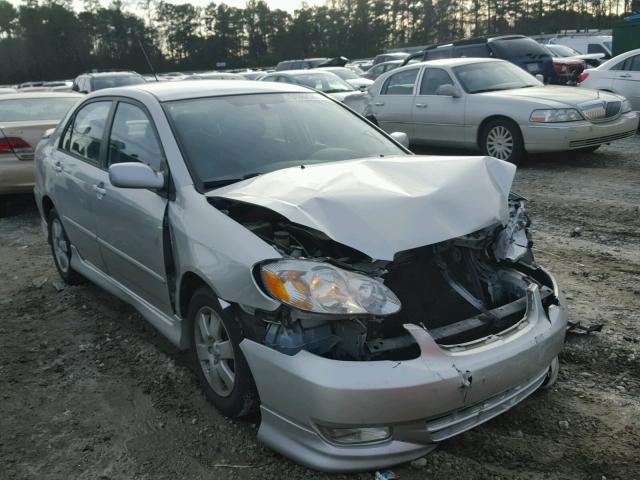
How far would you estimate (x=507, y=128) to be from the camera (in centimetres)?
913

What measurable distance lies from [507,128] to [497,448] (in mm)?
7055

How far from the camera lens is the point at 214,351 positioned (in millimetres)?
3141

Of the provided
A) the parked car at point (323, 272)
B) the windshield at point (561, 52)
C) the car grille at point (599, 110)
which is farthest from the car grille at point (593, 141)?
the windshield at point (561, 52)

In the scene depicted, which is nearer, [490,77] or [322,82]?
[490,77]

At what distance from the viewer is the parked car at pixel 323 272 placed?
2559 millimetres

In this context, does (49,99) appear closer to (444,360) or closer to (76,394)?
(76,394)

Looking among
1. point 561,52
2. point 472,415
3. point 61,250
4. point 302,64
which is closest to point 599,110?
point 61,250

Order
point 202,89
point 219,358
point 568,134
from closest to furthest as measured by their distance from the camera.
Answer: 1. point 219,358
2. point 202,89
3. point 568,134

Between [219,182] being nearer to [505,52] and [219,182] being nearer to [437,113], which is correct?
[437,113]

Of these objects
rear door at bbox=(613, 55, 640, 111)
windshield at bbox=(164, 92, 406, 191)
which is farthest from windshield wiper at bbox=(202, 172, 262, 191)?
rear door at bbox=(613, 55, 640, 111)

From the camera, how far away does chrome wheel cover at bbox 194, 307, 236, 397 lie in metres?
3.04

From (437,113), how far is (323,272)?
26.0ft

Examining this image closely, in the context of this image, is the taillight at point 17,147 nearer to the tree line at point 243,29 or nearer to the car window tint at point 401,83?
the car window tint at point 401,83

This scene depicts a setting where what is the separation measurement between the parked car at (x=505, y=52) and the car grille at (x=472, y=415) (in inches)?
477
